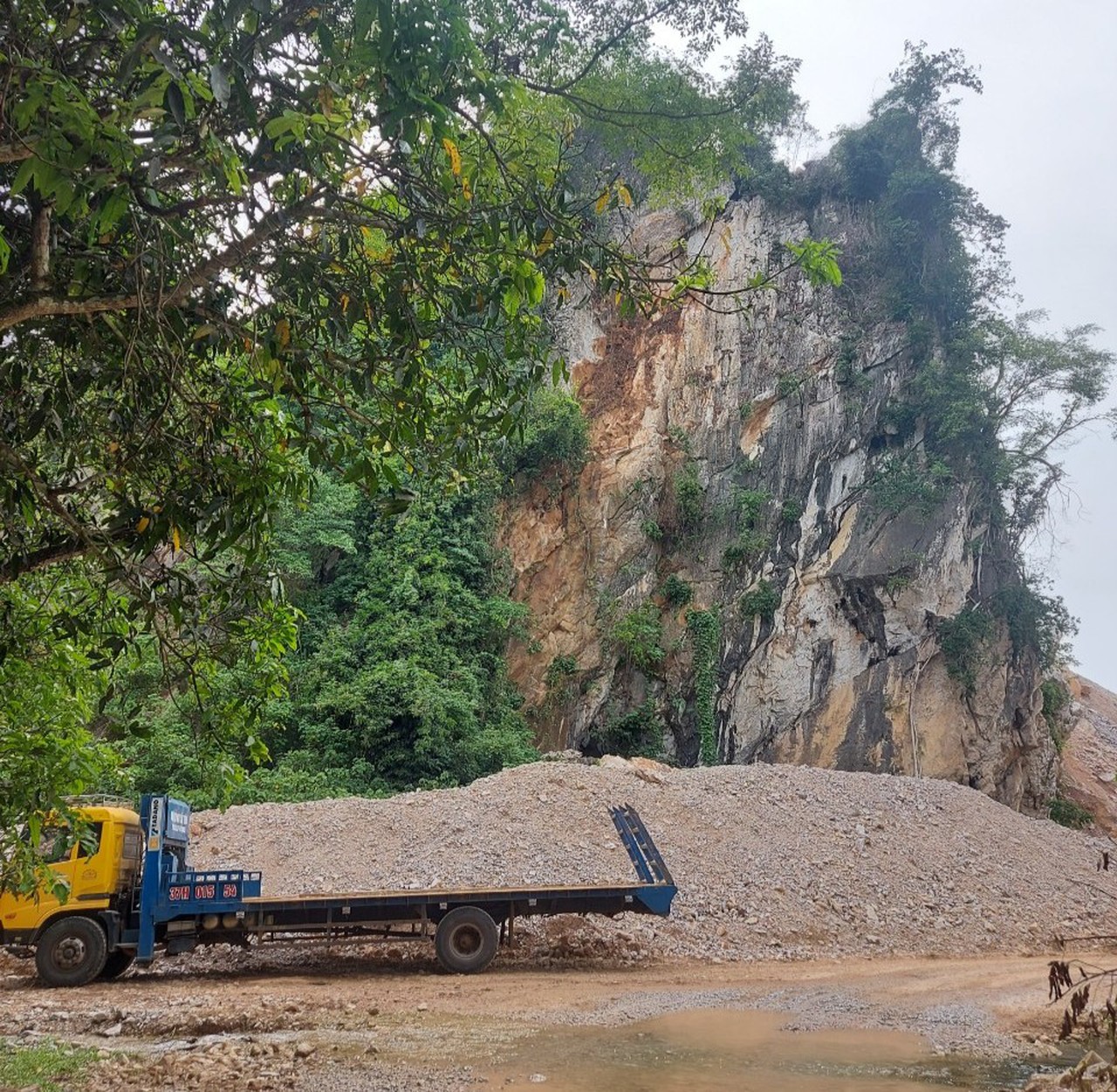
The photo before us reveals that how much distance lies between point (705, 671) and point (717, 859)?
1151 centimetres

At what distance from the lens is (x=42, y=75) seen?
2703mm

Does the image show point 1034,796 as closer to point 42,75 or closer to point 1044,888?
point 1044,888

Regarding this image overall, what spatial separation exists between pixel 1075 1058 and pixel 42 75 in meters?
8.20

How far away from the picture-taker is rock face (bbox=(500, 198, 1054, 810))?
76.6 feet

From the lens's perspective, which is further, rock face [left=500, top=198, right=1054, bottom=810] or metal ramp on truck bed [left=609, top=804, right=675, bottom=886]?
rock face [left=500, top=198, right=1054, bottom=810]

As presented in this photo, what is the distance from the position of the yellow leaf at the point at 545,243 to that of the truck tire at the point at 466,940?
7875 millimetres

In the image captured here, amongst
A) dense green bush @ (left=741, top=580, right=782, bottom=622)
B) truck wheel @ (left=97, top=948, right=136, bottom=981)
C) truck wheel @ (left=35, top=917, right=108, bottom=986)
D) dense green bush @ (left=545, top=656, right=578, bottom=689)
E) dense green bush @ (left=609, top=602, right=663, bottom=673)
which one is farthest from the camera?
dense green bush @ (left=545, top=656, right=578, bottom=689)

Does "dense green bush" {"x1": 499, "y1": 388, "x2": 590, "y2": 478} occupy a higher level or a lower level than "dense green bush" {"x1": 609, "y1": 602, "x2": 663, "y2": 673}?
higher

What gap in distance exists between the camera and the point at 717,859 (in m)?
13.4

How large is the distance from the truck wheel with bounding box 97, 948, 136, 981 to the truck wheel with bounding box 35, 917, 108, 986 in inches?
8.9

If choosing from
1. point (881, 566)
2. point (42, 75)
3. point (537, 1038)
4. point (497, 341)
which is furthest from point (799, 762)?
point (42, 75)

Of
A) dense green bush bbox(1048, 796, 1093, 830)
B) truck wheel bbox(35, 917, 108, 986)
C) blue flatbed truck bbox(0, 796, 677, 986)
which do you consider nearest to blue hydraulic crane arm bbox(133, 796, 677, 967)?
blue flatbed truck bbox(0, 796, 677, 986)

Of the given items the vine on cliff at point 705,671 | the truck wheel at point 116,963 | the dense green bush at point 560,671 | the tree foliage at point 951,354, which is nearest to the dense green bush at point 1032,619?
the tree foliage at point 951,354

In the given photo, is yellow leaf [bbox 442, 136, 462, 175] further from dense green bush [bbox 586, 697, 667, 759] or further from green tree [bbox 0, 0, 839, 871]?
dense green bush [bbox 586, 697, 667, 759]
